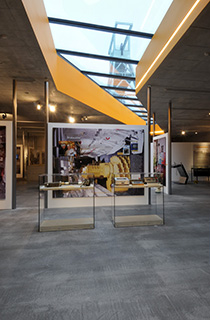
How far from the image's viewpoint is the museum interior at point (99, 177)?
2303 millimetres

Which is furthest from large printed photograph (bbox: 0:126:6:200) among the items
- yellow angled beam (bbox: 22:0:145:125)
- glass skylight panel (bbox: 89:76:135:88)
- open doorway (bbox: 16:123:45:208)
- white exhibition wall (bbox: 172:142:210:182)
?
white exhibition wall (bbox: 172:142:210:182)

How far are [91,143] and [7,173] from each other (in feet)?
8.38

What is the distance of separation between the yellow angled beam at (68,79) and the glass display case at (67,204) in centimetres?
294

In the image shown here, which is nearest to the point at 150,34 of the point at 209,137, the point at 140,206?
the point at 140,206

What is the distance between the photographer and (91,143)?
21.6 feet

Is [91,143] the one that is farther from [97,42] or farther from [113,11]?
[113,11]

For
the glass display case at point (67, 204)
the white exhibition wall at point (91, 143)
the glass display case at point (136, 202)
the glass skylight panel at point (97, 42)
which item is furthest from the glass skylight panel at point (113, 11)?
the glass display case at point (67, 204)

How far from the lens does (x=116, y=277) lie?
8.48 feet

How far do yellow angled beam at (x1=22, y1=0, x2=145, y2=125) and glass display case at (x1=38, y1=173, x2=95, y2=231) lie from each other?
2.94 metres

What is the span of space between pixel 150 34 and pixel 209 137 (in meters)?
17.8

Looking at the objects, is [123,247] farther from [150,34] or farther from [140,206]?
[150,34]

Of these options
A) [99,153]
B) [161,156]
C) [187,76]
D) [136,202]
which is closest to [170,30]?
[187,76]

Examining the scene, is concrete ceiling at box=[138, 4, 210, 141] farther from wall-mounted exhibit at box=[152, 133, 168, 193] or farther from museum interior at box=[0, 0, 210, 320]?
wall-mounted exhibit at box=[152, 133, 168, 193]

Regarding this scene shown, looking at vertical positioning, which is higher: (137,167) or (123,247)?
(137,167)
